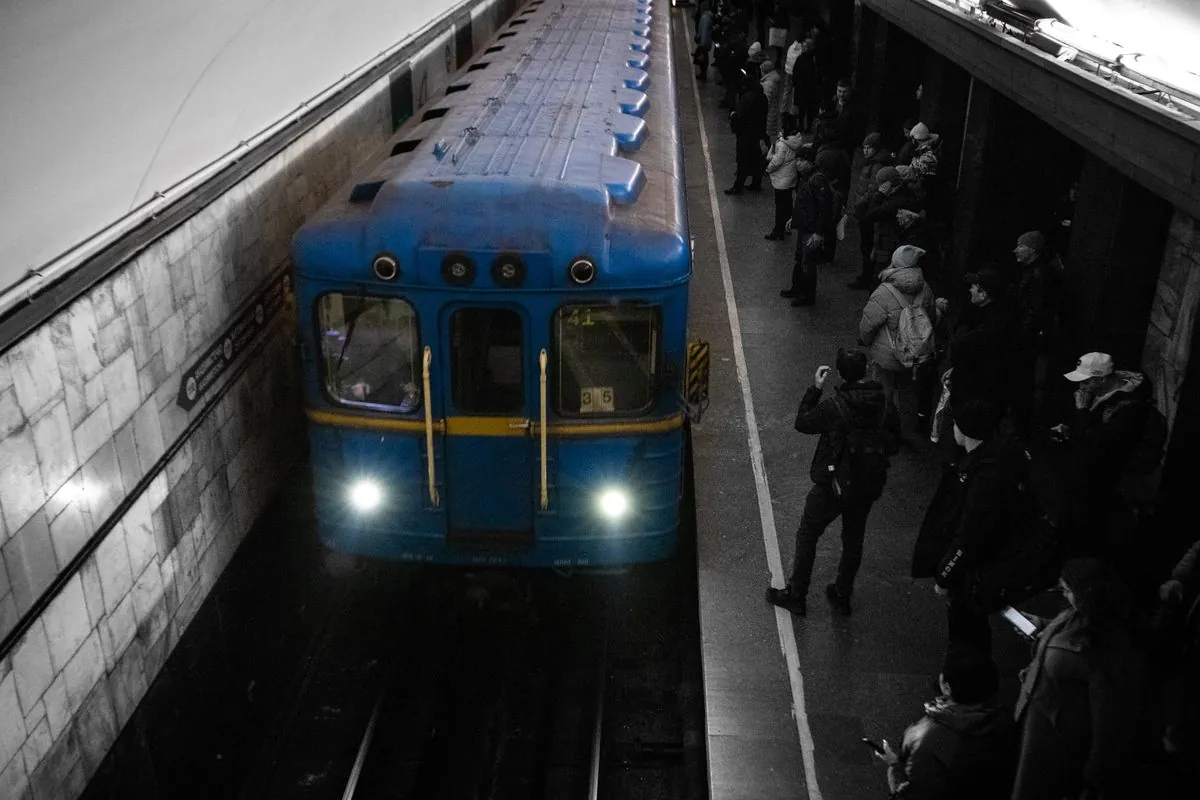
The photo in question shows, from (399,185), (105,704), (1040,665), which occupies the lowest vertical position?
(105,704)

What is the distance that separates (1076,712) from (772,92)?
1439 cm

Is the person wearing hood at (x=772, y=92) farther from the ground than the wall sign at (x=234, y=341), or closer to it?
closer to it

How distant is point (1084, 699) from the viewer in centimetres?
450

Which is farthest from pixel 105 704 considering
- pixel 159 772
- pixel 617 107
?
pixel 617 107

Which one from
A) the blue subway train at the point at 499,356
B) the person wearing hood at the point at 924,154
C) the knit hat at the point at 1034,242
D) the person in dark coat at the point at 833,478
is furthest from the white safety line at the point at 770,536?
the knit hat at the point at 1034,242

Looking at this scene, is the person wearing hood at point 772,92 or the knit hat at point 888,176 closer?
the knit hat at point 888,176

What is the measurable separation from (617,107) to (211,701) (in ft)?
16.1

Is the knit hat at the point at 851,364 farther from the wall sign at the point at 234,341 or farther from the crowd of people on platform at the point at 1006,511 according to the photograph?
the wall sign at the point at 234,341

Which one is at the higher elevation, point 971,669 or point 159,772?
point 971,669

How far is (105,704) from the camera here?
5.54m

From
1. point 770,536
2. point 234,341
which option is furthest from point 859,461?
point 234,341

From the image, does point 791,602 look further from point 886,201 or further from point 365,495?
point 886,201

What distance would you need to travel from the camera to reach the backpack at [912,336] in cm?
827

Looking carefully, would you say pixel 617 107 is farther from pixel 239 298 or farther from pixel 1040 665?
pixel 1040 665
